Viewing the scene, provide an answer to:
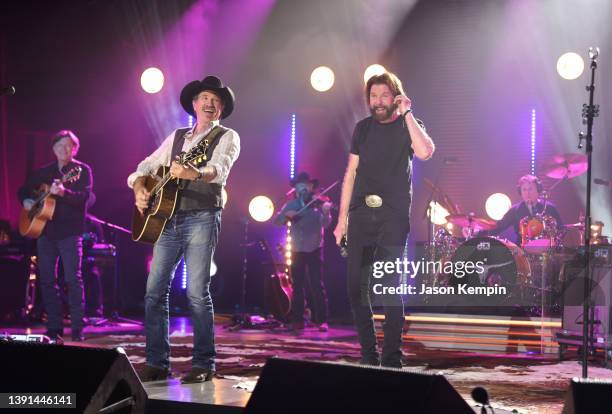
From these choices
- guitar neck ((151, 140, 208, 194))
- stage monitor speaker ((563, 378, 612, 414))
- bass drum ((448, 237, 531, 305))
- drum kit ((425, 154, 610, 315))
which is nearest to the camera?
stage monitor speaker ((563, 378, 612, 414))

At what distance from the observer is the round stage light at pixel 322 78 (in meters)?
11.9

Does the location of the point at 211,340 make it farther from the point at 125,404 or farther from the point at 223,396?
the point at 125,404

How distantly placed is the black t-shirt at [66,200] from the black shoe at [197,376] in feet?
11.3

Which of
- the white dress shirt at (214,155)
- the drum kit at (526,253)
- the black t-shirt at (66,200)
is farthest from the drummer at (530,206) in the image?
the white dress shirt at (214,155)

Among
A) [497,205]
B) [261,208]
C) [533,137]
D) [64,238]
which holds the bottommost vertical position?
[64,238]

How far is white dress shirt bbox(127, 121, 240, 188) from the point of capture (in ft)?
17.3

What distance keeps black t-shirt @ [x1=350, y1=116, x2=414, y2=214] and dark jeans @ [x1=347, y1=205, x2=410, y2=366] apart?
0.09m

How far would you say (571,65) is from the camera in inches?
436

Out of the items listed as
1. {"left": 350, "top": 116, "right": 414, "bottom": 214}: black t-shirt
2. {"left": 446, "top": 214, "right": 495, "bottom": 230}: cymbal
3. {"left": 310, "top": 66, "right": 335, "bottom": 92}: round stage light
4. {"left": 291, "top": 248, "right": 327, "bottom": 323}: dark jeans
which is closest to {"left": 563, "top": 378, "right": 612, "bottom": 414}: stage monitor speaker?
{"left": 350, "top": 116, "right": 414, "bottom": 214}: black t-shirt

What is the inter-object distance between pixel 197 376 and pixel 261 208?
22.4ft

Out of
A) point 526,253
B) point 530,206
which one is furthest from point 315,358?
point 530,206

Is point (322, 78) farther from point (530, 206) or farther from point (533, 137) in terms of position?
point (530, 206)

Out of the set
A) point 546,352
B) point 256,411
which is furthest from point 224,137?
point 546,352

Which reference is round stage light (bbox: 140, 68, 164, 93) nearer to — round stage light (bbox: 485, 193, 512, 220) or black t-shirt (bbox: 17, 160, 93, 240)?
black t-shirt (bbox: 17, 160, 93, 240)
